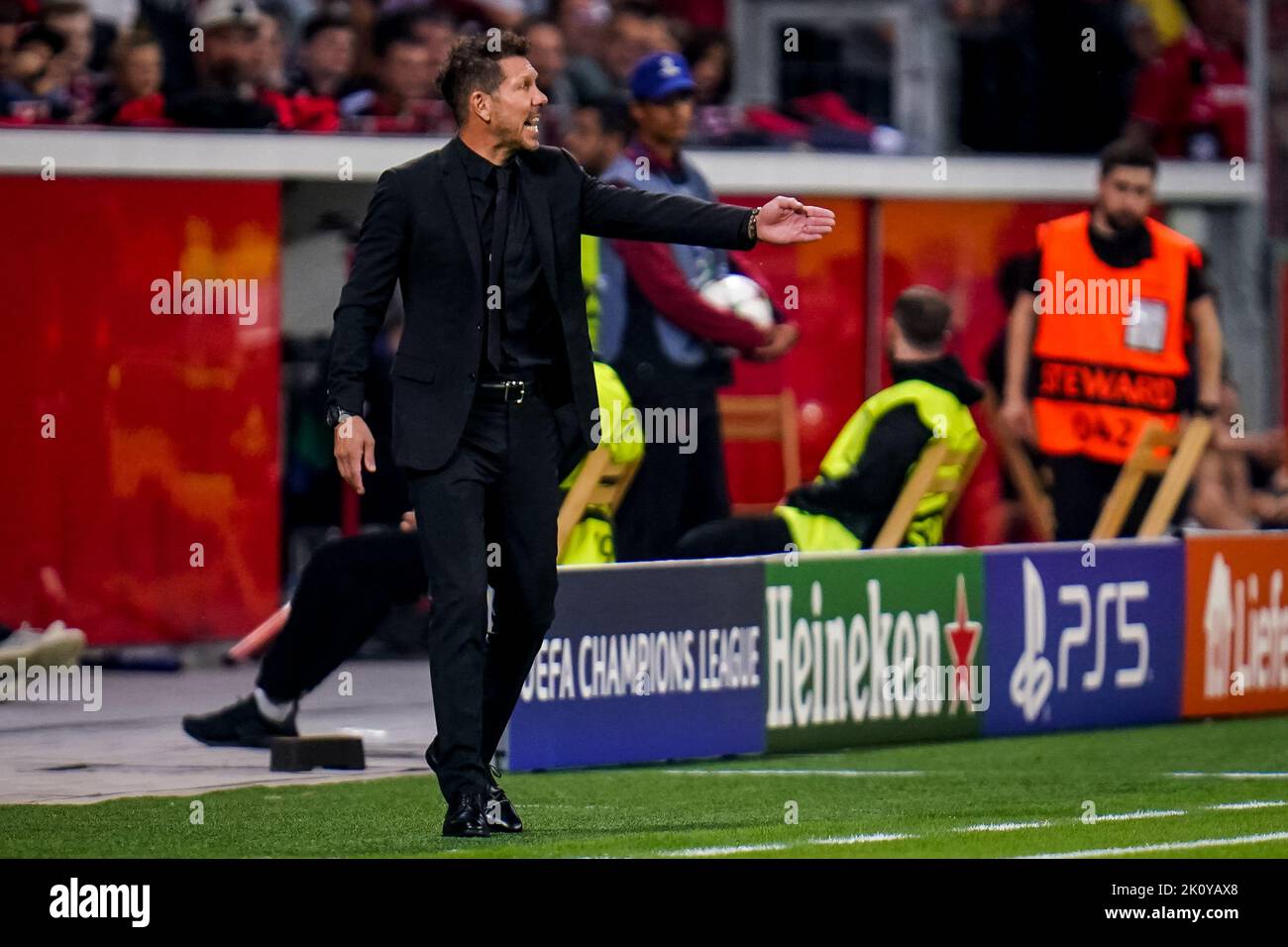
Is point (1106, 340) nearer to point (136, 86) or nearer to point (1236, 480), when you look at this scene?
point (1236, 480)

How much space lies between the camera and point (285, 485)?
1442cm

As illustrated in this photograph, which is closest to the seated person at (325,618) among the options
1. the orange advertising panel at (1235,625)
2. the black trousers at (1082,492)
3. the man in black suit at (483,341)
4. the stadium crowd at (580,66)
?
the man in black suit at (483,341)

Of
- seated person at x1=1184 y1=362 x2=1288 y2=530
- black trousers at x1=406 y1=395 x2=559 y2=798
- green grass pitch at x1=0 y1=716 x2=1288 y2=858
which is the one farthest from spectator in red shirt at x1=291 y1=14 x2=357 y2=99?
black trousers at x1=406 y1=395 x2=559 y2=798

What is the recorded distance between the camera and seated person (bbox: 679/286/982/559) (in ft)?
37.3

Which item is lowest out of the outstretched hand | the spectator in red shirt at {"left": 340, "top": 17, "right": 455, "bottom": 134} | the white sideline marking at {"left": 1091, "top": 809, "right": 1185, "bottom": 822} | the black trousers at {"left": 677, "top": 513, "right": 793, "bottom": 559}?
the white sideline marking at {"left": 1091, "top": 809, "right": 1185, "bottom": 822}

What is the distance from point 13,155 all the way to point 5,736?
3345 millimetres

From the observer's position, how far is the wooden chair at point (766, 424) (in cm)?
1478

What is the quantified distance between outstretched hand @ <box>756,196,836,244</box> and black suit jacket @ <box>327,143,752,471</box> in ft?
0.22

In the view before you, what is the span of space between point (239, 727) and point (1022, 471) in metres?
5.62

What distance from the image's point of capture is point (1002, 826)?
329 inches

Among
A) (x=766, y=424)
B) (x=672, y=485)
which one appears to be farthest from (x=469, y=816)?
(x=766, y=424)

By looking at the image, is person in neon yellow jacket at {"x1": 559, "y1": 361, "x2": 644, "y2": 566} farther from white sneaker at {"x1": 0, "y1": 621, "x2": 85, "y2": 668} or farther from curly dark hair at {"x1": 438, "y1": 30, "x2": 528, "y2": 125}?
curly dark hair at {"x1": 438, "y1": 30, "x2": 528, "y2": 125}
